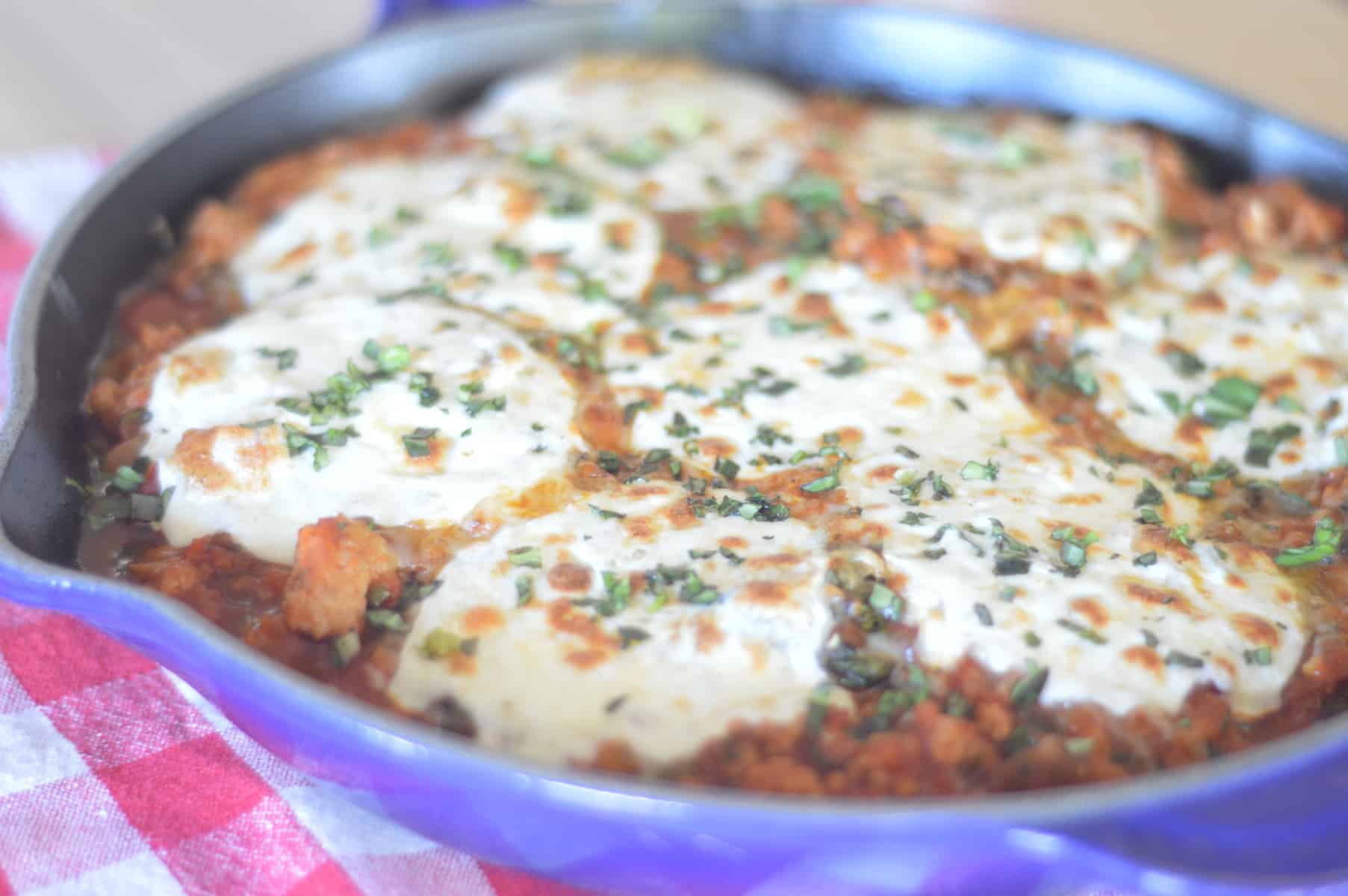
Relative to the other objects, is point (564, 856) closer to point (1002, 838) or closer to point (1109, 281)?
point (1002, 838)

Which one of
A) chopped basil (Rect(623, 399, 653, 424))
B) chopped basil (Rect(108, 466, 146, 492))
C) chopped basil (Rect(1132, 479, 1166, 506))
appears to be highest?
chopped basil (Rect(623, 399, 653, 424))

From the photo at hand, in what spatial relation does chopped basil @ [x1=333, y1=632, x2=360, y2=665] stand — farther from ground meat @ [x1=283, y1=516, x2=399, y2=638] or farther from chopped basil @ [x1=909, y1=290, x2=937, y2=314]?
chopped basil @ [x1=909, y1=290, x2=937, y2=314]

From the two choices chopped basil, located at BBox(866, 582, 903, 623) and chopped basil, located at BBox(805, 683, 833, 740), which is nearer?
chopped basil, located at BBox(805, 683, 833, 740)

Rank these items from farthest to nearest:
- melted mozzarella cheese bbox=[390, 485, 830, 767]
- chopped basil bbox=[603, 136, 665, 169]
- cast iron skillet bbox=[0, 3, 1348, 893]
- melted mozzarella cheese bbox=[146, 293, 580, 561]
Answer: chopped basil bbox=[603, 136, 665, 169]
melted mozzarella cheese bbox=[146, 293, 580, 561]
melted mozzarella cheese bbox=[390, 485, 830, 767]
cast iron skillet bbox=[0, 3, 1348, 893]

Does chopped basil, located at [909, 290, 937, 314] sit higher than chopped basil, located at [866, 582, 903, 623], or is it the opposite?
chopped basil, located at [909, 290, 937, 314]

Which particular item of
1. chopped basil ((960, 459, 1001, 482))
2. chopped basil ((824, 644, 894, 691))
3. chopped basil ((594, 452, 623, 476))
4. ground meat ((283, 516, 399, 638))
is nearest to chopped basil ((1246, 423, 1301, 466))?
chopped basil ((960, 459, 1001, 482))

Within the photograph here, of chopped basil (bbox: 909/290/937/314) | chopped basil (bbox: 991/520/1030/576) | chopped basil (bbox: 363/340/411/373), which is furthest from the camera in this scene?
chopped basil (bbox: 909/290/937/314)

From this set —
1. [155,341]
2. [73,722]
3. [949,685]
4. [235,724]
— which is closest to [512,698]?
[235,724]
